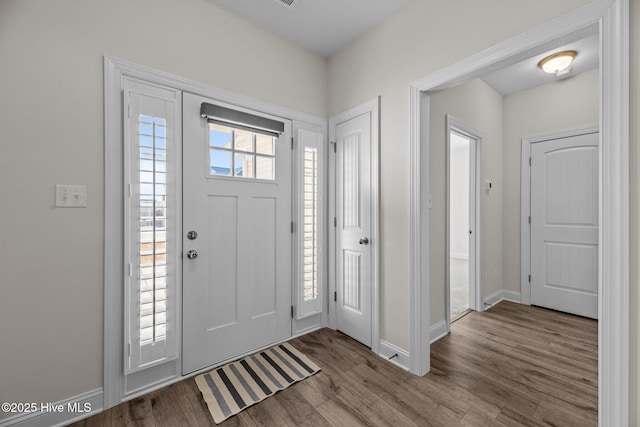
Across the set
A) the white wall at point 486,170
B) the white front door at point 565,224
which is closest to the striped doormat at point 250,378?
the white wall at point 486,170

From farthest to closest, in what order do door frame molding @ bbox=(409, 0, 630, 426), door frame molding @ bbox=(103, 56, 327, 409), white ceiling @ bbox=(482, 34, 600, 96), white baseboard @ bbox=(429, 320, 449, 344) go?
white ceiling @ bbox=(482, 34, 600, 96)
white baseboard @ bbox=(429, 320, 449, 344)
door frame molding @ bbox=(103, 56, 327, 409)
door frame molding @ bbox=(409, 0, 630, 426)

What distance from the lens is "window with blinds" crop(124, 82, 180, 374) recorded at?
1.69 metres

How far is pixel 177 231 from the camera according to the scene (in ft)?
6.15

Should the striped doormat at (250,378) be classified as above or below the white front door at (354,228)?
below

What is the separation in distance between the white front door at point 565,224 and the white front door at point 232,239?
317cm

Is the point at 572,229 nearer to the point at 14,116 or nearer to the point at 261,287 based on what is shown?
the point at 261,287

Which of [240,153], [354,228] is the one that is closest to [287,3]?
[240,153]

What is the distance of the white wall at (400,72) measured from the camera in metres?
1.72

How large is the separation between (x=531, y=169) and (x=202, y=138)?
3.85 m

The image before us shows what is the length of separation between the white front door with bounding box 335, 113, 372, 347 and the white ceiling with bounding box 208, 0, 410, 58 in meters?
0.75

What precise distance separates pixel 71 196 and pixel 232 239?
0.99 meters

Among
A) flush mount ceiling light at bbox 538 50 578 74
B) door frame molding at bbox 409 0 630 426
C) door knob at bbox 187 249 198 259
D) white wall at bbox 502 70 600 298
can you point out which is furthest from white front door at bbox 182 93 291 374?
white wall at bbox 502 70 600 298

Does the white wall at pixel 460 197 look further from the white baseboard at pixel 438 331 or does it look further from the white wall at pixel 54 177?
the white wall at pixel 54 177

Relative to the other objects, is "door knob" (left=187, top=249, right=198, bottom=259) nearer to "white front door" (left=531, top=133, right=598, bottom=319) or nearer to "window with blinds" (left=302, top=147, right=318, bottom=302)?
"window with blinds" (left=302, top=147, right=318, bottom=302)
